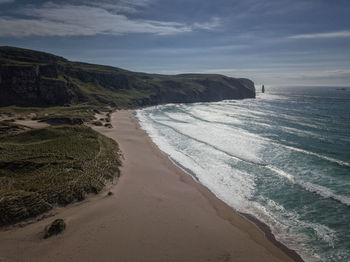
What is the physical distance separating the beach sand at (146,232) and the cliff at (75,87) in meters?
85.3

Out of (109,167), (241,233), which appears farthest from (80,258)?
(109,167)

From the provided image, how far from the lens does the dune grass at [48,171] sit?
18.2 meters

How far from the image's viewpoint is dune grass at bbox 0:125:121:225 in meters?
18.2

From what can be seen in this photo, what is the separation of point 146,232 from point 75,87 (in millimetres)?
114301

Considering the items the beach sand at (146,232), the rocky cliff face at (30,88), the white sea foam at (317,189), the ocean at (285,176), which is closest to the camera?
the beach sand at (146,232)

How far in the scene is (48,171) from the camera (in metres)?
24.0

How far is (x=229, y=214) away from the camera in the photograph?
20.7 meters

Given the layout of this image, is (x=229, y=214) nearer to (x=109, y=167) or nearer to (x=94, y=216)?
(x=94, y=216)

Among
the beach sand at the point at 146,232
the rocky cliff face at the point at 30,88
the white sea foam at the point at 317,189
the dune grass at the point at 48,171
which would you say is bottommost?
the beach sand at the point at 146,232

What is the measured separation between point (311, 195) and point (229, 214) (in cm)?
1113

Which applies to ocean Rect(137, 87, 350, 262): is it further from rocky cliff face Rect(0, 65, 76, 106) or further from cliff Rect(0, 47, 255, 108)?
cliff Rect(0, 47, 255, 108)

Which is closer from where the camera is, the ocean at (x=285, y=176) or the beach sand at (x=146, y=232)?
the beach sand at (x=146, y=232)

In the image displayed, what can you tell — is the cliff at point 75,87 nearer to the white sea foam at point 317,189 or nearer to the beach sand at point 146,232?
the beach sand at point 146,232

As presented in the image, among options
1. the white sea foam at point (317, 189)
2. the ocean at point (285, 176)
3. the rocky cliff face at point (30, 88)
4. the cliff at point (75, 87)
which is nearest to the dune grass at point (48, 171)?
the ocean at point (285, 176)
